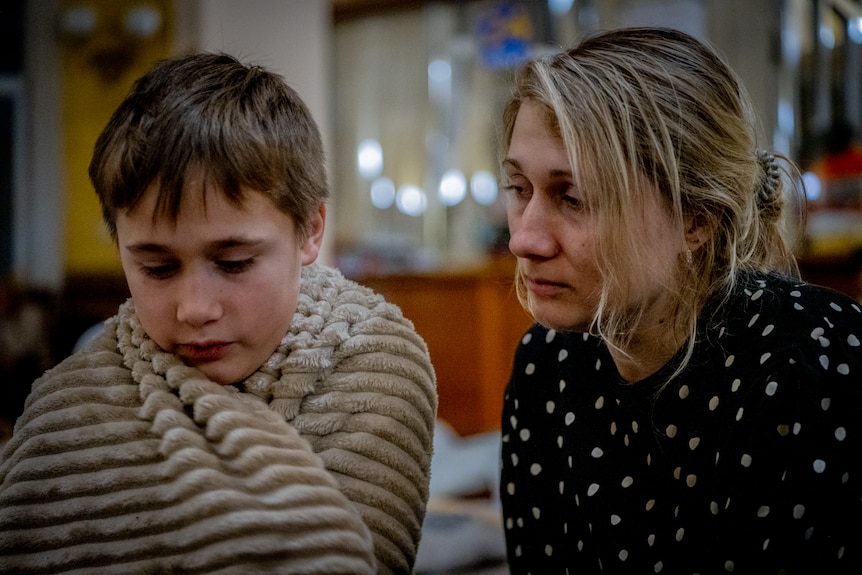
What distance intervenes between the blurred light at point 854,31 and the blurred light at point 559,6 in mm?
1716

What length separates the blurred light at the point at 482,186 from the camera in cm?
566

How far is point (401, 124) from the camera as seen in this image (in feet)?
19.6

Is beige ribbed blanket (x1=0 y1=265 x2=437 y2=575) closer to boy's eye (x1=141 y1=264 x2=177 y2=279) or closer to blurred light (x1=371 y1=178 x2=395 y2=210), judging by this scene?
boy's eye (x1=141 y1=264 x2=177 y2=279)

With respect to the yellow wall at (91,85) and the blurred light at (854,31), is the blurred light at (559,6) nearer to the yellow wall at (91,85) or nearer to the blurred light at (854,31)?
the blurred light at (854,31)

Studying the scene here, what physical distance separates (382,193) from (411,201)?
26 centimetres

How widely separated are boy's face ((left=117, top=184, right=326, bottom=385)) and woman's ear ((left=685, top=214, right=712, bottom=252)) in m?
0.53

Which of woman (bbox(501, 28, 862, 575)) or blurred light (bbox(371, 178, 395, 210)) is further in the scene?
blurred light (bbox(371, 178, 395, 210))

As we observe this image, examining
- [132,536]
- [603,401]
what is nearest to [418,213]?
[603,401]

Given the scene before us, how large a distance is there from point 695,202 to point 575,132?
7.7 inches

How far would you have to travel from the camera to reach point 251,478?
771mm

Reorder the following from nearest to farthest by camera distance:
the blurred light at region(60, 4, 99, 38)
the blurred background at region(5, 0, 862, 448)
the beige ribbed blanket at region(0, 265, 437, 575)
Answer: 1. the beige ribbed blanket at region(0, 265, 437, 575)
2. the blurred background at region(5, 0, 862, 448)
3. the blurred light at region(60, 4, 99, 38)

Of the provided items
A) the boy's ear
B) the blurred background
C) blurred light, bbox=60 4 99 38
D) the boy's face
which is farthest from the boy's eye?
blurred light, bbox=60 4 99 38

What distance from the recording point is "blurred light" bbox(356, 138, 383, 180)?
606 centimetres

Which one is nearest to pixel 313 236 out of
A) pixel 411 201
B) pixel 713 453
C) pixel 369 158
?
pixel 713 453
